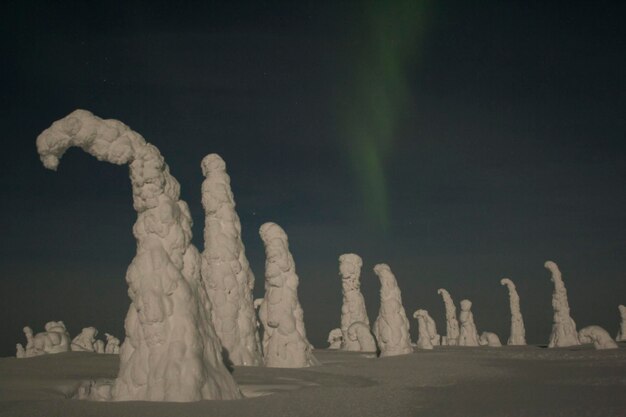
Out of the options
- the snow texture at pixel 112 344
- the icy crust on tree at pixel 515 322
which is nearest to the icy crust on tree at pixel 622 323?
the icy crust on tree at pixel 515 322

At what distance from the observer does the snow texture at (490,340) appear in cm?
5431

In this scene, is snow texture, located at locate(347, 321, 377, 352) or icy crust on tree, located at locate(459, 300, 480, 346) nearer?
snow texture, located at locate(347, 321, 377, 352)

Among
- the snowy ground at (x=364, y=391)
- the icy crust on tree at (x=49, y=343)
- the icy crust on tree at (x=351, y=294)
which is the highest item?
the icy crust on tree at (x=351, y=294)

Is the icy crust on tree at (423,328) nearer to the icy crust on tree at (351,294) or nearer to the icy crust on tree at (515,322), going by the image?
the icy crust on tree at (351,294)

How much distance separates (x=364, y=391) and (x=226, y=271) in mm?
11685

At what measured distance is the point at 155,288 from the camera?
11984 millimetres

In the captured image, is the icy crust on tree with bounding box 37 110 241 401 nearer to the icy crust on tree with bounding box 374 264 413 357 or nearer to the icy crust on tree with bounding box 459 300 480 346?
the icy crust on tree with bounding box 374 264 413 357

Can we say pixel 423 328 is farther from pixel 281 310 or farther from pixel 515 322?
pixel 281 310

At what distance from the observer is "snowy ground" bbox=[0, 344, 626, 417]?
10.6 meters

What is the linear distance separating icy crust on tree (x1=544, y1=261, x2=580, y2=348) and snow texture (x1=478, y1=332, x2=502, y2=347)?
11.9 metres

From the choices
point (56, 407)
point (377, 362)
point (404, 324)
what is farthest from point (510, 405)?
point (404, 324)

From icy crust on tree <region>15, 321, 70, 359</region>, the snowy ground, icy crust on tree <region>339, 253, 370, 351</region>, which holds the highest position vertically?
icy crust on tree <region>339, 253, 370, 351</region>

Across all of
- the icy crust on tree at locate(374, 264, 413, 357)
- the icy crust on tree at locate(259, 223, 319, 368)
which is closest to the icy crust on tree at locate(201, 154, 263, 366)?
the icy crust on tree at locate(259, 223, 319, 368)

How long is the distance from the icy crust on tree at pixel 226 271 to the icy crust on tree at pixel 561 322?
25.4 m
